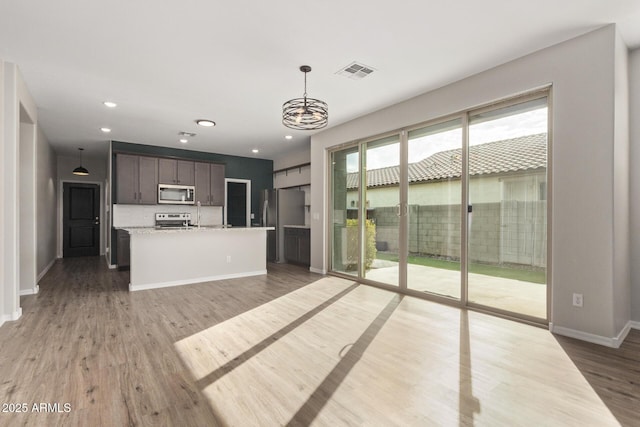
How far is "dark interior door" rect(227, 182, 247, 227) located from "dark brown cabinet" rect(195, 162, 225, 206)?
2.87ft

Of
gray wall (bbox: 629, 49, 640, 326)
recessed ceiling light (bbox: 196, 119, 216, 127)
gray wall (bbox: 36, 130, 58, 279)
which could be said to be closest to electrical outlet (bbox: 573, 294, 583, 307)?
gray wall (bbox: 629, 49, 640, 326)

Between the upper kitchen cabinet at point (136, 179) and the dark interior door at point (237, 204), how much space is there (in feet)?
6.91

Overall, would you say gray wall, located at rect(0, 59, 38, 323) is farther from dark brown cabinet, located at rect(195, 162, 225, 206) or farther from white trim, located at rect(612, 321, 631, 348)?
white trim, located at rect(612, 321, 631, 348)

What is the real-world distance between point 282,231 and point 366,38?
18.0 ft

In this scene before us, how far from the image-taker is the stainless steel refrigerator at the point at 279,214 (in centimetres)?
793

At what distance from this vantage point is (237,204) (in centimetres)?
902

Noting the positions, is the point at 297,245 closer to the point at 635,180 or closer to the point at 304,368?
the point at 304,368

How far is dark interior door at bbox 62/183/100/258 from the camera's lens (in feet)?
29.5

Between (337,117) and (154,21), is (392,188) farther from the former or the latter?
(154,21)

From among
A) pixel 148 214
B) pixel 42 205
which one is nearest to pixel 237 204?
pixel 148 214

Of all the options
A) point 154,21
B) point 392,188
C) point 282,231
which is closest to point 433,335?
point 392,188

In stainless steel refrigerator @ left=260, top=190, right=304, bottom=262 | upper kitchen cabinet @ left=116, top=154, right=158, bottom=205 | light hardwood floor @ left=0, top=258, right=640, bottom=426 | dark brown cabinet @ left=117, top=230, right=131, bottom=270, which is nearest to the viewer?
light hardwood floor @ left=0, top=258, right=640, bottom=426

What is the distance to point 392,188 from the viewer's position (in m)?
4.99

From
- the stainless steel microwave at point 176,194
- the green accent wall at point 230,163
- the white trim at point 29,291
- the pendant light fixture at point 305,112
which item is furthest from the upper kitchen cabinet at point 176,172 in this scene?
the pendant light fixture at point 305,112
